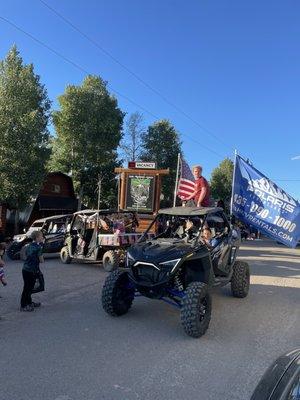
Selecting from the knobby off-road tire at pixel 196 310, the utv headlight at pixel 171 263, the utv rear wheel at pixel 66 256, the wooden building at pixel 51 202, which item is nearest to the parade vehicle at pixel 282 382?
the knobby off-road tire at pixel 196 310

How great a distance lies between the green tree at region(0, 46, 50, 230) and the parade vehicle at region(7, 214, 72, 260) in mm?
7293

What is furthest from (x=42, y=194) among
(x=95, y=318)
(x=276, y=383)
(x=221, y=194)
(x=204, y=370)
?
(x=221, y=194)

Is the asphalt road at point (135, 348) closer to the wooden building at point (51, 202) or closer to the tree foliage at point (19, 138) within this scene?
the tree foliage at point (19, 138)

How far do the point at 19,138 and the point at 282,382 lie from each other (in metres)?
23.6

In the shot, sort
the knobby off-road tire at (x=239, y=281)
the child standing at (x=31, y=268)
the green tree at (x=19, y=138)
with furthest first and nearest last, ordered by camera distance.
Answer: the green tree at (x=19, y=138) < the knobby off-road tire at (x=239, y=281) < the child standing at (x=31, y=268)

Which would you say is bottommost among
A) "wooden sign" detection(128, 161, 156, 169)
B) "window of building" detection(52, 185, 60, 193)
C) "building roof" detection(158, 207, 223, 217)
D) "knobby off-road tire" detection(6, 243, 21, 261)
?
"knobby off-road tire" detection(6, 243, 21, 261)

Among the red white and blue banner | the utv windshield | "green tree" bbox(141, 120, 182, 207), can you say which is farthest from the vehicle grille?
"green tree" bbox(141, 120, 182, 207)

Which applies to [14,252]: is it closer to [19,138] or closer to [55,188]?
[19,138]

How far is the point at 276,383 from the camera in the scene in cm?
287

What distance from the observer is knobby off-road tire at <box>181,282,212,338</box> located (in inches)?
265

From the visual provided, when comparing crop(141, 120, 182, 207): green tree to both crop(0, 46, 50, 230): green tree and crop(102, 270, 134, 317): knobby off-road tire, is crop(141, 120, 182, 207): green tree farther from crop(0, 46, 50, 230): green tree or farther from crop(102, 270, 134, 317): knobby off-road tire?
crop(102, 270, 134, 317): knobby off-road tire

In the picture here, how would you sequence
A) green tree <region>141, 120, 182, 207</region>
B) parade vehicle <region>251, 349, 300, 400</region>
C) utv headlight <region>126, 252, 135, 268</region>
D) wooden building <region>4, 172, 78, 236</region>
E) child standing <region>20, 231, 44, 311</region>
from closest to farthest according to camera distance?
parade vehicle <region>251, 349, 300, 400</region> < utv headlight <region>126, 252, 135, 268</region> < child standing <region>20, 231, 44, 311</region> < wooden building <region>4, 172, 78, 236</region> < green tree <region>141, 120, 182, 207</region>

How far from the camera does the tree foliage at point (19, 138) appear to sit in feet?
80.8

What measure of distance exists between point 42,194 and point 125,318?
82.1 ft
